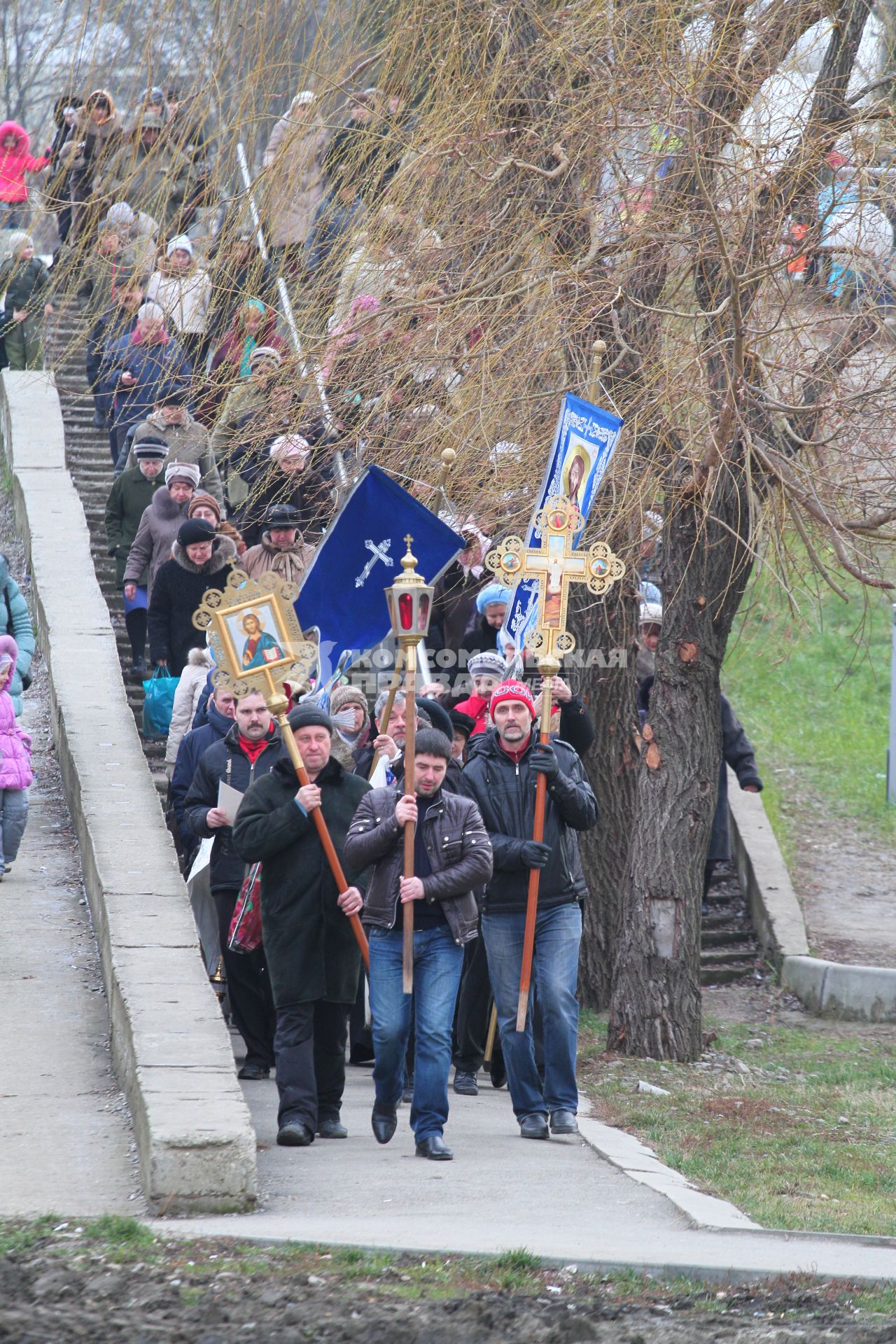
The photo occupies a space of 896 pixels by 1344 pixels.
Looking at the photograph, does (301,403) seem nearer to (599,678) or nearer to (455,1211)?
(599,678)

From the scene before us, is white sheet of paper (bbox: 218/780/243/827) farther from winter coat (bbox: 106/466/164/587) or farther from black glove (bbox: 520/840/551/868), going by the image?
winter coat (bbox: 106/466/164/587)

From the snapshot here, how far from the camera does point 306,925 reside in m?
7.35

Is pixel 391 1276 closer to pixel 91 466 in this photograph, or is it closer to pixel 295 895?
pixel 295 895

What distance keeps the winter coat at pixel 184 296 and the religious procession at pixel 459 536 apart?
0.03m

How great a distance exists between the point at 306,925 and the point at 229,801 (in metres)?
1.25

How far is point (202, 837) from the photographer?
870 centimetres

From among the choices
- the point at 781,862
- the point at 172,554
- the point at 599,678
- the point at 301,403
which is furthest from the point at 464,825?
the point at 781,862

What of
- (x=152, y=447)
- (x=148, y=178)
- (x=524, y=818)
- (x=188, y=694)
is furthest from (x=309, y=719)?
(x=152, y=447)

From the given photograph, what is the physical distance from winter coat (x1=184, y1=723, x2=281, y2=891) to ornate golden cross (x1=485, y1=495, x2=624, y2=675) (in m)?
1.29

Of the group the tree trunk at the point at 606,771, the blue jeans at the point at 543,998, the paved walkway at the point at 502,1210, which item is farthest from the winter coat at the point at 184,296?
the paved walkway at the point at 502,1210

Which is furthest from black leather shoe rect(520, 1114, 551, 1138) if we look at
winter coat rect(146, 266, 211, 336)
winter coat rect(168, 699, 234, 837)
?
winter coat rect(146, 266, 211, 336)

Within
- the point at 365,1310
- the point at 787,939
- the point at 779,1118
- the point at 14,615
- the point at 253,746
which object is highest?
the point at 14,615

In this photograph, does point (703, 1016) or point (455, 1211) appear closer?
point (455, 1211)

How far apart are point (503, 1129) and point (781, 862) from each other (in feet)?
24.6
